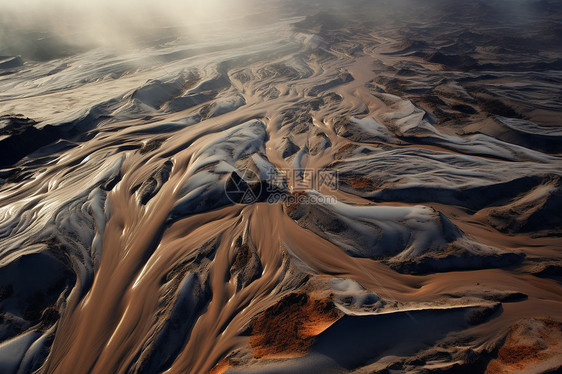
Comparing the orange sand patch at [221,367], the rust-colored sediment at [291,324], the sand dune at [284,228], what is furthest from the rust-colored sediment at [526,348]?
the orange sand patch at [221,367]

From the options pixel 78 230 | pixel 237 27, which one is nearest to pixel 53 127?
pixel 78 230

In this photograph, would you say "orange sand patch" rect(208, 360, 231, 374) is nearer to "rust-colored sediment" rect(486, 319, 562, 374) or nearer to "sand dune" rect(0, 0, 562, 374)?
"sand dune" rect(0, 0, 562, 374)

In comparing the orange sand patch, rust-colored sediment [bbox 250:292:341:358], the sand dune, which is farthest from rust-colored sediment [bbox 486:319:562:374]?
the orange sand patch

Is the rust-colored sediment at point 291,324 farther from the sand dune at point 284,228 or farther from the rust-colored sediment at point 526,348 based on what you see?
the rust-colored sediment at point 526,348

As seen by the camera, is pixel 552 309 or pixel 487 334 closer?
pixel 487 334

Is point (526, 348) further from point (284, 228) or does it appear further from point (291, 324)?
point (284, 228)

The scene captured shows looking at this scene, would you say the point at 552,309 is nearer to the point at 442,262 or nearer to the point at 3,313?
the point at 442,262

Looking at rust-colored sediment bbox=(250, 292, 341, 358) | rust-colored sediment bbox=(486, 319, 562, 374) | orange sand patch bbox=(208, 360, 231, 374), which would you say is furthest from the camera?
orange sand patch bbox=(208, 360, 231, 374)

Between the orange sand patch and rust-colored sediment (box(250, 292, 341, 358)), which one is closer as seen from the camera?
rust-colored sediment (box(250, 292, 341, 358))

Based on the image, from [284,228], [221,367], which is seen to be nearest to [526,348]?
[221,367]
